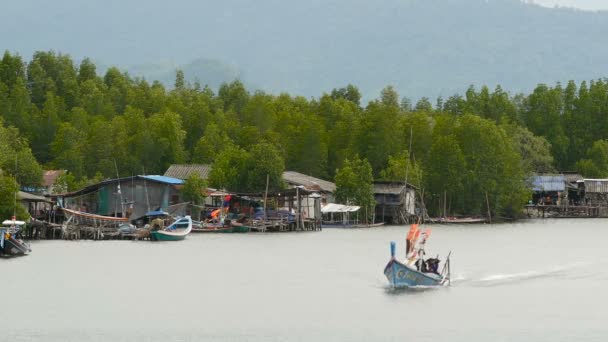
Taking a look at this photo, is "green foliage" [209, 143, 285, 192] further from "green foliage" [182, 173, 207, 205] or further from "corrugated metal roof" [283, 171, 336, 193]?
"corrugated metal roof" [283, 171, 336, 193]

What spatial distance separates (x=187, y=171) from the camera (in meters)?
106

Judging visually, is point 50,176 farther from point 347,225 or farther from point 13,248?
point 13,248

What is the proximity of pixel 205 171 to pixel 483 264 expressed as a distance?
45.7m

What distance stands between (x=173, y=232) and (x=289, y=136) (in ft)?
148

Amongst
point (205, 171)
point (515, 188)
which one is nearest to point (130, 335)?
point (205, 171)

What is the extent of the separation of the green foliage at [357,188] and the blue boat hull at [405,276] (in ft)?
167

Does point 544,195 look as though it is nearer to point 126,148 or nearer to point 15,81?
point 126,148

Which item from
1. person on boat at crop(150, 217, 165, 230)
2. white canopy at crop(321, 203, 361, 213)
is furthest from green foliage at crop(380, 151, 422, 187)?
person on boat at crop(150, 217, 165, 230)

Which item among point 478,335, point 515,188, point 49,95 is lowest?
point 478,335

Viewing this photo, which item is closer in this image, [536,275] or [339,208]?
[536,275]

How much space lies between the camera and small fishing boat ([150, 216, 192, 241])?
79.2 metres

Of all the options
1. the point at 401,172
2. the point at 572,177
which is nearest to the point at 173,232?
the point at 401,172

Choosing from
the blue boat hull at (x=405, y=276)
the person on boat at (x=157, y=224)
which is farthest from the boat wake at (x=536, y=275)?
the person on boat at (x=157, y=224)

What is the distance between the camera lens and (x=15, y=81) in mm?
139500
